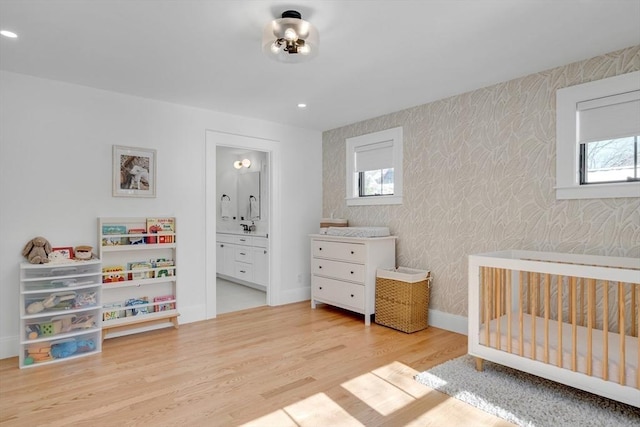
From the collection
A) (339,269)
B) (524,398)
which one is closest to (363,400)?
(524,398)

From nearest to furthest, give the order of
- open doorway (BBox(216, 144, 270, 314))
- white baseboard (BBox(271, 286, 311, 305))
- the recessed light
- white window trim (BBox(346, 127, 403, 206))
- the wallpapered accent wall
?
the recessed light < the wallpapered accent wall < white window trim (BBox(346, 127, 403, 206)) < white baseboard (BBox(271, 286, 311, 305)) < open doorway (BBox(216, 144, 270, 314))

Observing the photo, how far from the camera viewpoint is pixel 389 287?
143 inches

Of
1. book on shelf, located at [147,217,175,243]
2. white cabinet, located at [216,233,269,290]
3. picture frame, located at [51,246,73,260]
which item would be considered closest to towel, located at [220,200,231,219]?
white cabinet, located at [216,233,269,290]

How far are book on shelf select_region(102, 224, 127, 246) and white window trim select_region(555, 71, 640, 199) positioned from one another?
376 cm

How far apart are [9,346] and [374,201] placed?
143 inches

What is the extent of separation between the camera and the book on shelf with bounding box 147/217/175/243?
138 inches

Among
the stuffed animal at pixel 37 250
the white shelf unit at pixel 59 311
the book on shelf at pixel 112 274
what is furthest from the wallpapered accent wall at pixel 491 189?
the stuffed animal at pixel 37 250

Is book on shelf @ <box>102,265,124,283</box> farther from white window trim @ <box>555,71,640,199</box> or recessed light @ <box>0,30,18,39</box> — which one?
white window trim @ <box>555,71,640,199</box>

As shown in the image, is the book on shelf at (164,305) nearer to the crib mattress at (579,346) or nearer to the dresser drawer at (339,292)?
the dresser drawer at (339,292)

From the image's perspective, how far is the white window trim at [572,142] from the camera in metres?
2.54

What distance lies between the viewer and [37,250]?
2848 mm

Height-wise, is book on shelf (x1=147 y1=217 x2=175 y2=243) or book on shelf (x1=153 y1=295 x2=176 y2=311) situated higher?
book on shelf (x1=147 y1=217 x2=175 y2=243)

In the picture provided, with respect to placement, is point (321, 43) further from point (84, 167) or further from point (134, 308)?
point (134, 308)

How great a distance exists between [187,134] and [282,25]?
216 cm
